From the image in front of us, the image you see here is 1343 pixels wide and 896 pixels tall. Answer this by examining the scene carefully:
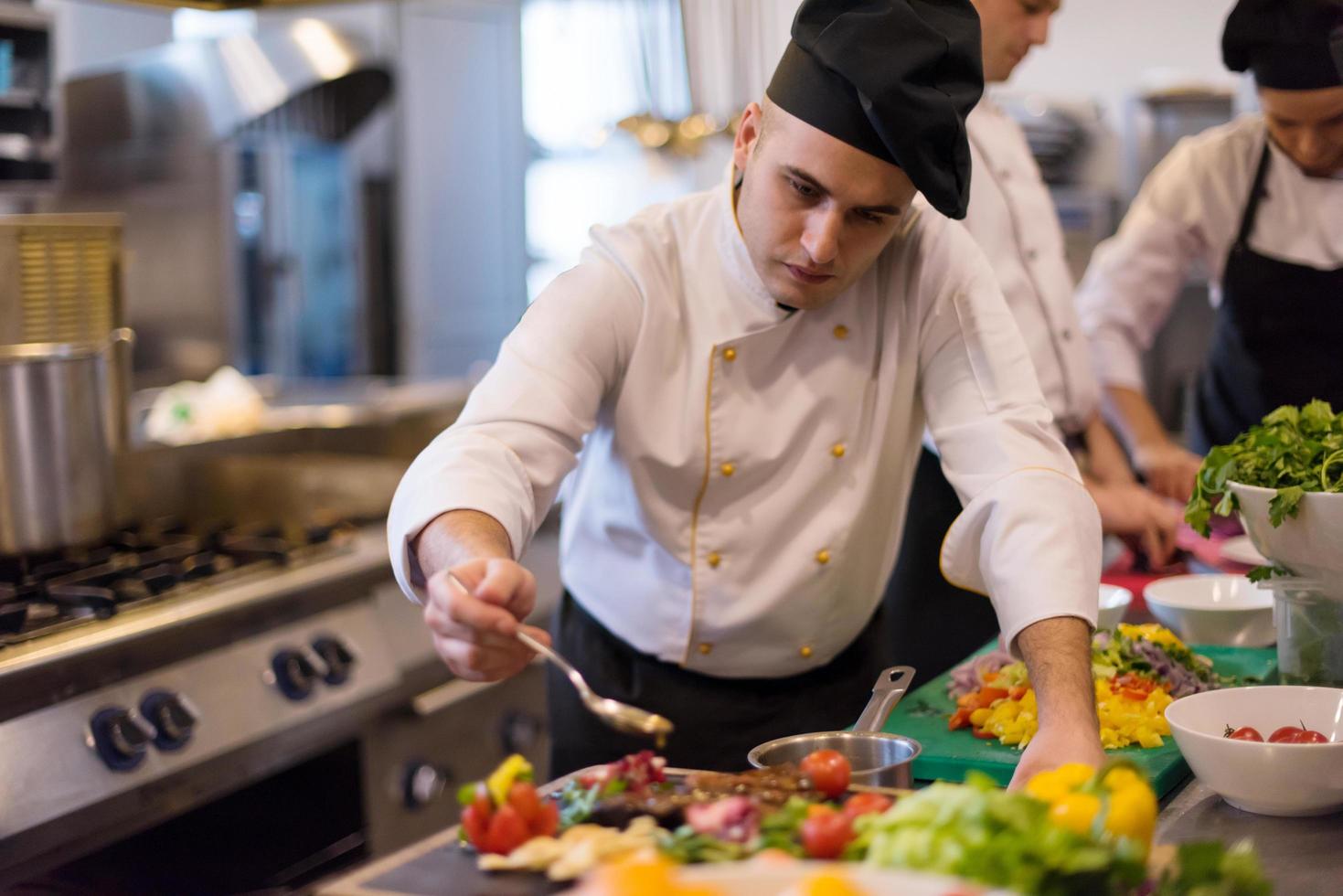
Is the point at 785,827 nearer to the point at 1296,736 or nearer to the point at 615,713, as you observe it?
the point at 615,713

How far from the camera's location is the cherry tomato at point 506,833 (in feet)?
3.44

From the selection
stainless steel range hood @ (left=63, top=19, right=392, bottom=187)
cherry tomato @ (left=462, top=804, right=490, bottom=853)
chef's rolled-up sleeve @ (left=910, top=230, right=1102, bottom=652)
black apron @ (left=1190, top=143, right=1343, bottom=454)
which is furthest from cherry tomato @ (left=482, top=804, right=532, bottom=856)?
stainless steel range hood @ (left=63, top=19, right=392, bottom=187)

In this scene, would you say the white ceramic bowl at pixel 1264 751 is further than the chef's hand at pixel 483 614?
Yes

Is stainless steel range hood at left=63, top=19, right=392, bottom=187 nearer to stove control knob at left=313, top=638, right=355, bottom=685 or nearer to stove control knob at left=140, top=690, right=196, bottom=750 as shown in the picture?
stove control knob at left=313, top=638, right=355, bottom=685

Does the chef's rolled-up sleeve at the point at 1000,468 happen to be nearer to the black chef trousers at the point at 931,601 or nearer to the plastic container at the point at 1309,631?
the plastic container at the point at 1309,631

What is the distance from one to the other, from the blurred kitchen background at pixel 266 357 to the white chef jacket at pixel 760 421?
851 millimetres

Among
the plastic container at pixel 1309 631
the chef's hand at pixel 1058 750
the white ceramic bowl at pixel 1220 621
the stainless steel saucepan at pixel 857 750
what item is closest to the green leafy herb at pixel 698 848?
the stainless steel saucepan at pixel 857 750

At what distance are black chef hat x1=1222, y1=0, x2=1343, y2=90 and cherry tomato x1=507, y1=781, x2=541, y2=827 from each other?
5.29ft

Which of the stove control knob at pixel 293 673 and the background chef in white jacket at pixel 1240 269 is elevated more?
the background chef in white jacket at pixel 1240 269

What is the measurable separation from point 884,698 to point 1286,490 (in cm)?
48

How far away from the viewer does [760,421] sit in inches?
68.5

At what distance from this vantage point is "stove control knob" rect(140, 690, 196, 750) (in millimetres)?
2176

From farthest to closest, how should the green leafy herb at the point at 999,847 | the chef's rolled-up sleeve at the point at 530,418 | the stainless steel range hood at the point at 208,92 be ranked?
the stainless steel range hood at the point at 208,92 → the chef's rolled-up sleeve at the point at 530,418 → the green leafy herb at the point at 999,847

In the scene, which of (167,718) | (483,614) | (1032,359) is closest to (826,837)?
(483,614)
